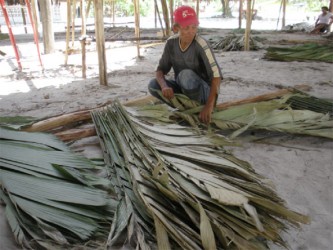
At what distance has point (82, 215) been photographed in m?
1.51

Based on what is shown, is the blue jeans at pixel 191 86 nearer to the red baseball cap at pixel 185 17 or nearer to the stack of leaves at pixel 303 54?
the red baseball cap at pixel 185 17

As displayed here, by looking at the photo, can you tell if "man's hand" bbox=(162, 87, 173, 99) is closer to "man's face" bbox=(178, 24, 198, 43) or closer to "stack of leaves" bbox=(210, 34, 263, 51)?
"man's face" bbox=(178, 24, 198, 43)

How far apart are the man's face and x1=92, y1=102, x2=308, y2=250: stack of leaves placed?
1.01 metres

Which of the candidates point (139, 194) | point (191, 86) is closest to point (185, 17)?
point (191, 86)

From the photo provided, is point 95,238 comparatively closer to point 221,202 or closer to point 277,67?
point 221,202

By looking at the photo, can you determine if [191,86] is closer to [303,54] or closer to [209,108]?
[209,108]

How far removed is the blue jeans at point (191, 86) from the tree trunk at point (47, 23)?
587 cm

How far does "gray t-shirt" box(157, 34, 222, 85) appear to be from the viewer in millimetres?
2746

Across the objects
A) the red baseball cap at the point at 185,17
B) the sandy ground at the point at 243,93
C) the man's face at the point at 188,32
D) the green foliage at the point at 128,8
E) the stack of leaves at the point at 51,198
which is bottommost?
the sandy ground at the point at 243,93

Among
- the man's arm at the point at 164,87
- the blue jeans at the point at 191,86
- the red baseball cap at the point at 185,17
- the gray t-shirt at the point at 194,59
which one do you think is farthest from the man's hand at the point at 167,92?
the red baseball cap at the point at 185,17

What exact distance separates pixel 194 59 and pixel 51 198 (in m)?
1.83

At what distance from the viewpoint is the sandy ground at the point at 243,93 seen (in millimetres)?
1912

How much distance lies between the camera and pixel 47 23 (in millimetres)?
7914

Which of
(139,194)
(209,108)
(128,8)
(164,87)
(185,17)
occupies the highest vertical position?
(128,8)
